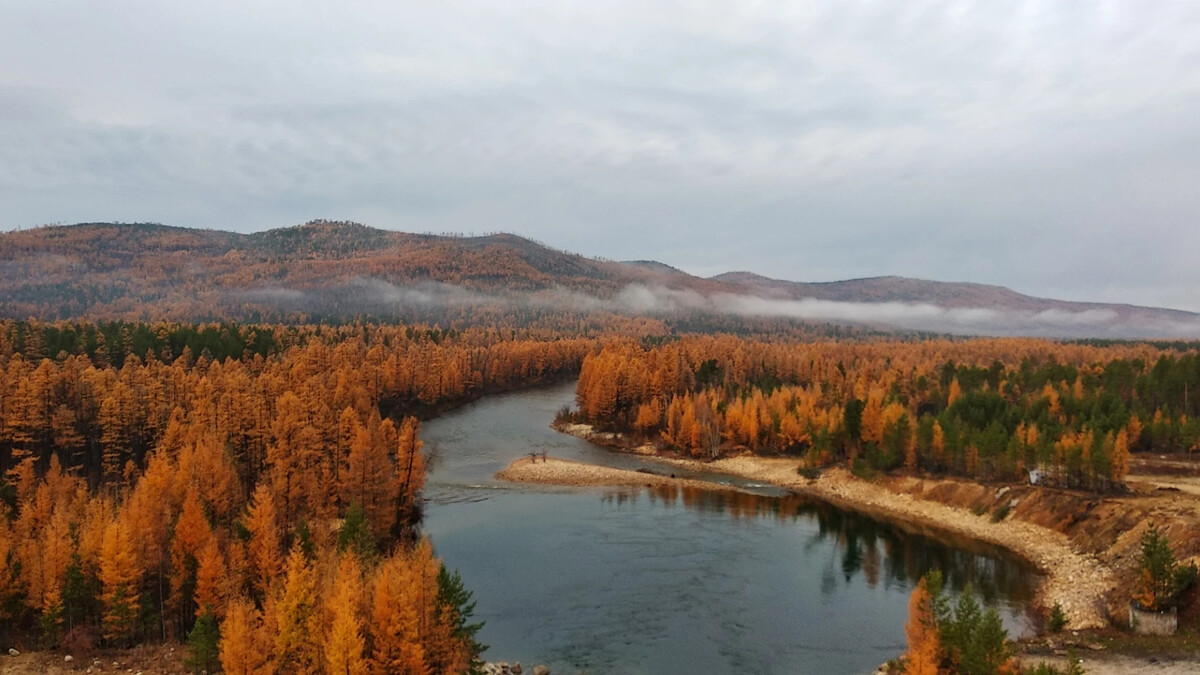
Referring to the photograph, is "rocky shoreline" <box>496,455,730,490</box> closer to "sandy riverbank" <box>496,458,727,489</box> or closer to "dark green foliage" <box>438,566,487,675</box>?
"sandy riverbank" <box>496,458,727,489</box>

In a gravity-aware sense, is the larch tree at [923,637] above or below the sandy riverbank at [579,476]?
above

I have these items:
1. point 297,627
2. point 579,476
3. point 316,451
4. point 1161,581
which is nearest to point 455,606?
point 297,627

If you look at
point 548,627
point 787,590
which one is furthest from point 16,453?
point 787,590

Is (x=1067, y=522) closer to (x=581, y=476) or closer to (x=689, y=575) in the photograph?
(x=689, y=575)

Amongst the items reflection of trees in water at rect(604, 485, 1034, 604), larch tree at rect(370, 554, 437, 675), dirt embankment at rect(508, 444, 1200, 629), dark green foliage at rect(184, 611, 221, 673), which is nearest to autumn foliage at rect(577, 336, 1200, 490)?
dirt embankment at rect(508, 444, 1200, 629)

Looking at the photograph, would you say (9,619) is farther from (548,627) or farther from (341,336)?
(341,336)

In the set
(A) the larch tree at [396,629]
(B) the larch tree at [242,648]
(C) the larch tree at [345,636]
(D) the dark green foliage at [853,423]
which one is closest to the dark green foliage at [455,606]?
(A) the larch tree at [396,629]

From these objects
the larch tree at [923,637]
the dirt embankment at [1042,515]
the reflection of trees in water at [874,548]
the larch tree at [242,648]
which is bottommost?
the reflection of trees in water at [874,548]

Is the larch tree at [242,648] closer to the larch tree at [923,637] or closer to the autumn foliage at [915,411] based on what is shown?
the larch tree at [923,637]
